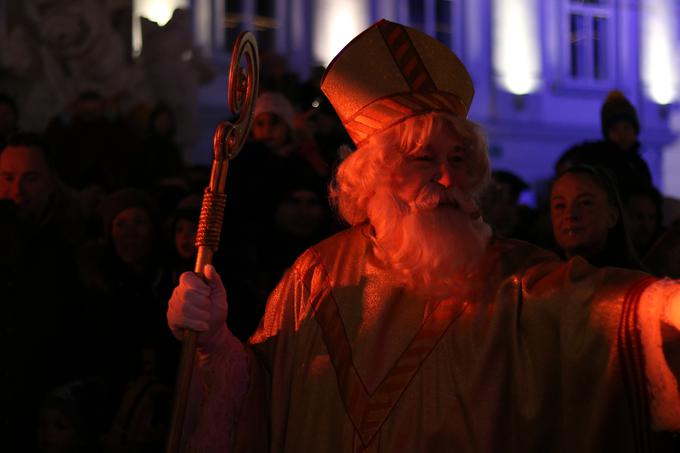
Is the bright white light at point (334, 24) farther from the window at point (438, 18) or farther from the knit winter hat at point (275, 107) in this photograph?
the knit winter hat at point (275, 107)

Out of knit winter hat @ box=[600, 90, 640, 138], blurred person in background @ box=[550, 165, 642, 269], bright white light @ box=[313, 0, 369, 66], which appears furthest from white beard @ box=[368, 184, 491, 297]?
bright white light @ box=[313, 0, 369, 66]

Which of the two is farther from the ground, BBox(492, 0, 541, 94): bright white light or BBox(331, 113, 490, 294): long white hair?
BBox(492, 0, 541, 94): bright white light

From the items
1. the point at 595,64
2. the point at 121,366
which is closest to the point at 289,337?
the point at 121,366

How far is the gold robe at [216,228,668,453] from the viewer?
2.95m

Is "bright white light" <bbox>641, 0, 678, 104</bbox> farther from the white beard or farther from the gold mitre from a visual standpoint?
the white beard

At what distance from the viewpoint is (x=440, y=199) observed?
3342 mm

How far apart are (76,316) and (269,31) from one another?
444 inches

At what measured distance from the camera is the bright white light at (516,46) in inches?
678

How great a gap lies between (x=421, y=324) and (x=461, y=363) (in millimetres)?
194

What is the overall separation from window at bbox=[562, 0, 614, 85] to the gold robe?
15.2 m

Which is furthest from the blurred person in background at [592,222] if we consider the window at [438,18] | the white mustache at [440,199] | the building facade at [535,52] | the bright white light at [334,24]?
the window at [438,18]

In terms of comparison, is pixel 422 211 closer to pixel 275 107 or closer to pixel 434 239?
pixel 434 239

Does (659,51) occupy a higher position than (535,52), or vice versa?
(659,51)

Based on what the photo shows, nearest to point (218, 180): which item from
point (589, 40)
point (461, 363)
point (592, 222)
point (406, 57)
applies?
point (406, 57)
